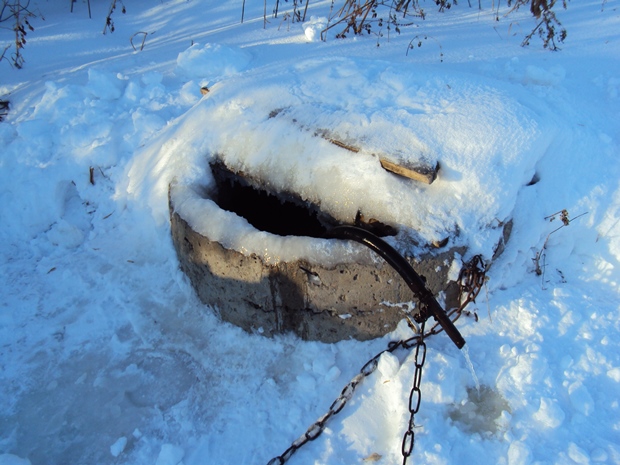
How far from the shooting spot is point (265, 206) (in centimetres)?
336

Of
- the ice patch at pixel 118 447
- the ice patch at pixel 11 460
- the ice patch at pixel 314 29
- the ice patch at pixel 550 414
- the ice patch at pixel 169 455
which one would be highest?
the ice patch at pixel 314 29

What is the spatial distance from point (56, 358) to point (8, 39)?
4.83 meters

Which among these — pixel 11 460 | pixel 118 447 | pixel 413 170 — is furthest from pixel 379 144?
pixel 11 460

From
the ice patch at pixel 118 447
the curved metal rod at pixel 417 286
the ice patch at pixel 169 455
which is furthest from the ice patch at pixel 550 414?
the ice patch at pixel 118 447

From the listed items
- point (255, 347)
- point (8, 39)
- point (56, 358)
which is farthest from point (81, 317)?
point (8, 39)

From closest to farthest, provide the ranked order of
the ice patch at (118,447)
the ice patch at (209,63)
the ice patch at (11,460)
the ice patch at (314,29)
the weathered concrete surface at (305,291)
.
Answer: the ice patch at (11,460)
the ice patch at (118,447)
the weathered concrete surface at (305,291)
the ice patch at (209,63)
the ice patch at (314,29)

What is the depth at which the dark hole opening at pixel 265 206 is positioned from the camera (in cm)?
313

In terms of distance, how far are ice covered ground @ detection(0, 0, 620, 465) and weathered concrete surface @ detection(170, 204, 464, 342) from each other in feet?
0.40

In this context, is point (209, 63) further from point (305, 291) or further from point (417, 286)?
point (417, 286)

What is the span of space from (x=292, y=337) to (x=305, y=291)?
382 millimetres

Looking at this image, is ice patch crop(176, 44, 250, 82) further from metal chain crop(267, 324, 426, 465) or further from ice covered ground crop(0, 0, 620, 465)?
metal chain crop(267, 324, 426, 465)

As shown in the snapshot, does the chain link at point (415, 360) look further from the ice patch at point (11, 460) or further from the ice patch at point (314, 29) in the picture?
the ice patch at point (314, 29)

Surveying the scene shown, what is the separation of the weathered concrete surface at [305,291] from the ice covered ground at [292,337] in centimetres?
12

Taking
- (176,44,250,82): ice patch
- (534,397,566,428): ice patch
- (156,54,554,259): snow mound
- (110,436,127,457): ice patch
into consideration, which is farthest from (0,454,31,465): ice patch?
(176,44,250,82): ice patch
